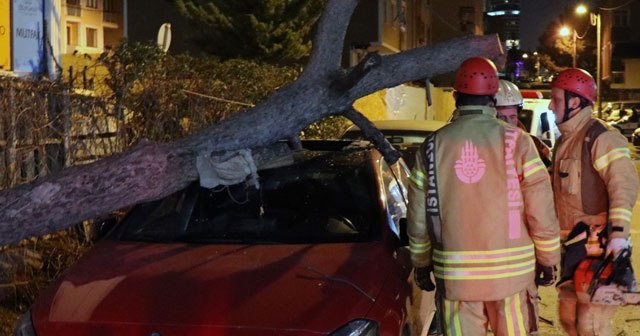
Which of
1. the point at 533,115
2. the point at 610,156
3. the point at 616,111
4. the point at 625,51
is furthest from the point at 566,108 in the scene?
the point at 625,51

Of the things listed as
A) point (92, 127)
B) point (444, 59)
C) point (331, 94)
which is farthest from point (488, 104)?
point (92, 127)

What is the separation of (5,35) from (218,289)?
7.07m

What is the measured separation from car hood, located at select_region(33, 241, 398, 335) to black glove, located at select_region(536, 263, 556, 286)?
0.75m

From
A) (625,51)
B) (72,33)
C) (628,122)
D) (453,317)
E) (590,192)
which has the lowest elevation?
(453,317)

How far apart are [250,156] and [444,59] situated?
3.45 feet

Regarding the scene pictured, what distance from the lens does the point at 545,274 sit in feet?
14.6

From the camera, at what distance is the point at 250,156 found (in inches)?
168

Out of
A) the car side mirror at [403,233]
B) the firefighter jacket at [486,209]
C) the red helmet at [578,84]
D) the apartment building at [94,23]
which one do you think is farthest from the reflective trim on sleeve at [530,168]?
the apartment building at [94,23]

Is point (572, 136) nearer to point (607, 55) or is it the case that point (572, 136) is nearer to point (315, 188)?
point (315, 188)

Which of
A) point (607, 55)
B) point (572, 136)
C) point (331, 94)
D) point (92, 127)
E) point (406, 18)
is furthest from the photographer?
point (607, 55)

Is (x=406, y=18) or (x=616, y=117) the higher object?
(x=406, y=18)

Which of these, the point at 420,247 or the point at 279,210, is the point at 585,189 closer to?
the point at 420,247

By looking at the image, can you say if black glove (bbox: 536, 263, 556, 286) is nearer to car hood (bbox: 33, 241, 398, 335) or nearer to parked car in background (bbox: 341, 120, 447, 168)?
car hood (bbox: 33, 241, 398, 335)

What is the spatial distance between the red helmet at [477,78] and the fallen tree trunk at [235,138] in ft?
0.39
